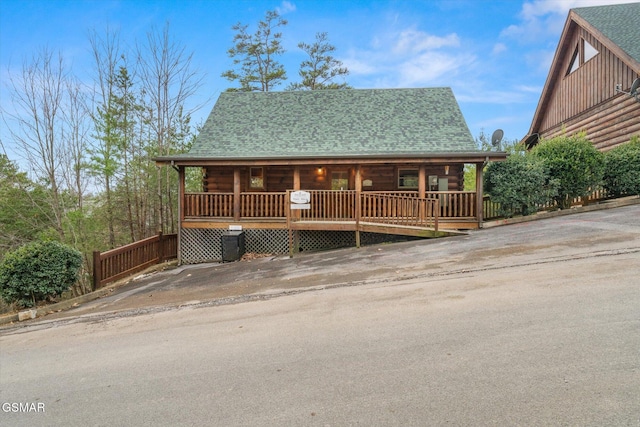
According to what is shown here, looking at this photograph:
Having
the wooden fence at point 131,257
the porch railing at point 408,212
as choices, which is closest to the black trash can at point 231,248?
the wooden fence at point 131,257

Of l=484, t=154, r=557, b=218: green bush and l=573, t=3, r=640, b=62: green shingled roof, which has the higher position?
l=573, t=3, r=640, b=62: green shingled roof

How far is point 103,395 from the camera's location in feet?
10.3

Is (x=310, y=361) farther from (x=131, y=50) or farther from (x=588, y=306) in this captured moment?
(x=131, y=50)

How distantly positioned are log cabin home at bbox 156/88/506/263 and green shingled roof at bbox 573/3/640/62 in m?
7.26

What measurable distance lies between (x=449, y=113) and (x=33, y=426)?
579 inches

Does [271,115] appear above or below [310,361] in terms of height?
above

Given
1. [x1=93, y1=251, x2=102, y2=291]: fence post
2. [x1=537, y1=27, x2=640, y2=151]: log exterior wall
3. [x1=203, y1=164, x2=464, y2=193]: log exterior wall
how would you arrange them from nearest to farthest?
[x1=93, y1=251, x2=102, y2=291]: fence post < [x1=203, y1=164, x2=464, y2=193]: log exterior wall < [x1=537, y1=27, x2=640, y2=151]: log exterior wall

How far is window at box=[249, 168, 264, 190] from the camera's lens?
44.4ft

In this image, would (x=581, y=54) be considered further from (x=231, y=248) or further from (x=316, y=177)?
(x=231, y=248)

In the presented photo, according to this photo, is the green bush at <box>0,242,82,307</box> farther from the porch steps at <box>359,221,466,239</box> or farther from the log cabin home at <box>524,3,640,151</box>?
the log cabin home at <box>524,3,640,151</box>

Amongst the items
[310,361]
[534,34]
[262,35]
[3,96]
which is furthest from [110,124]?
[534,34]

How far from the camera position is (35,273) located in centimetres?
733

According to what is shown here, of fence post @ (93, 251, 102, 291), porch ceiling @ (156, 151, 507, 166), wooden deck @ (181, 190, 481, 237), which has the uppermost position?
porch ceiling @ (156, 151, 507, 166)

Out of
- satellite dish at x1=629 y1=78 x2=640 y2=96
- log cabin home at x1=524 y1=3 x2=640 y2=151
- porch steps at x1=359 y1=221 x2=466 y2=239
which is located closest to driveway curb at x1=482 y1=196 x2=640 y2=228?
porch steps at x1=359 y1=221 x2=466 y2=239
